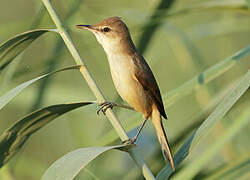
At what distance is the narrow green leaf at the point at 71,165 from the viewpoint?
3.60 feet

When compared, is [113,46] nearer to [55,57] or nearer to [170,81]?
[55,57]

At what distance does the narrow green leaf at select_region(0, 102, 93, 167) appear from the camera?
1328mm

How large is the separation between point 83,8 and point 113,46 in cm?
73

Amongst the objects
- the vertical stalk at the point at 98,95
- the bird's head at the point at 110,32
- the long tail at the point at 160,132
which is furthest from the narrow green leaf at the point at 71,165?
the bird's head at the point at 110,32

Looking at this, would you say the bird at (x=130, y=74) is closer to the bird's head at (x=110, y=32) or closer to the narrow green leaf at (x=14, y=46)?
the bird's head at (x=110, y=32)

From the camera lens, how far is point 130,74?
2188 millimetres

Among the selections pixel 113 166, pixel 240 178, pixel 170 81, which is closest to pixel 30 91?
pixel 113 166

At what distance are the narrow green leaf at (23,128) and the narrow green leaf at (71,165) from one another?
0.72 ft

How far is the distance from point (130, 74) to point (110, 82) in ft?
4.85

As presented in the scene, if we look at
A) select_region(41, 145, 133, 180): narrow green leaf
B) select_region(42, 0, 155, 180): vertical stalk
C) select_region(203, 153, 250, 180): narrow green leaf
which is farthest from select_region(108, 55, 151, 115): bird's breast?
select_region(41, 145, 133, 180): narrow green leaf

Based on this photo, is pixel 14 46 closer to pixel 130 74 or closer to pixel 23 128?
pixel 23 128

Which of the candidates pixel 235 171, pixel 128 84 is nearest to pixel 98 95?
pixel 235 171

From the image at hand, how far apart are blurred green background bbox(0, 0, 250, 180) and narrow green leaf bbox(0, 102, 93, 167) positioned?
1.17ft

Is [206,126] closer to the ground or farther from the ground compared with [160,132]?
farther from the ground
